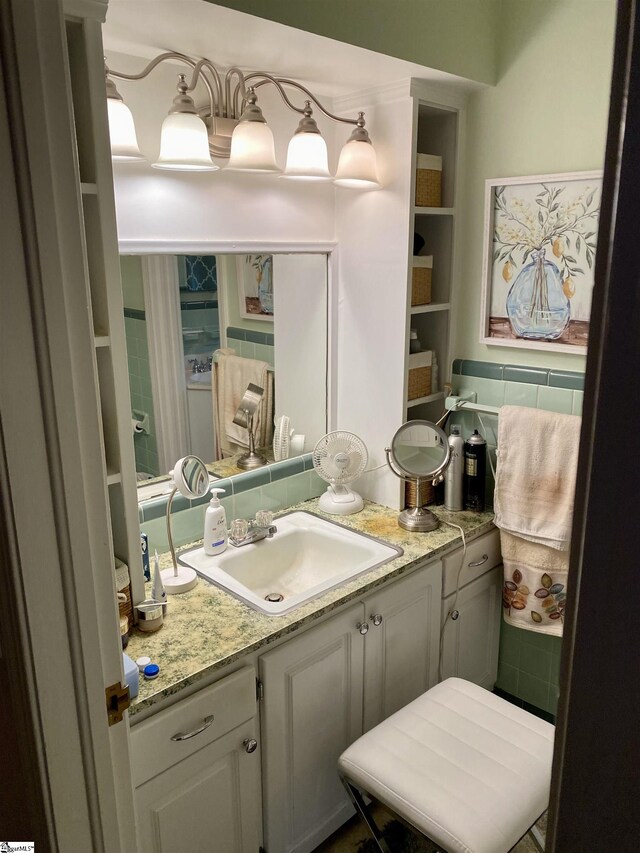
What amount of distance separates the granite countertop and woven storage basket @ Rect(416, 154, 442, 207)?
1076mm

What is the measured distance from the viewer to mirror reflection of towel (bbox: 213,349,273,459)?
6.78 feet

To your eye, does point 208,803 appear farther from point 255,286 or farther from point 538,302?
point 538,302

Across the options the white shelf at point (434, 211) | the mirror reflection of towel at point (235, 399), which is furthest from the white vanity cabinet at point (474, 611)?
the white shelf at point (434, 211)

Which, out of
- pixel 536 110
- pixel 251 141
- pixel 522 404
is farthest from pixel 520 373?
pixel 251 141

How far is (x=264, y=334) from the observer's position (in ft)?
7.06

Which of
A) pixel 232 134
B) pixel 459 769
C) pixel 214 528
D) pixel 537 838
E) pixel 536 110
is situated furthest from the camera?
pixel 536 110

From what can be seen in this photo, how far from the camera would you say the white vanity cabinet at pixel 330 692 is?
64.9 inches

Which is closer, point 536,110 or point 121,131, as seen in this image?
point 121,131

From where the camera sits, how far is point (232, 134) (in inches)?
70.7

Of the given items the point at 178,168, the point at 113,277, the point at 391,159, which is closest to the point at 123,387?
the point at 113,277

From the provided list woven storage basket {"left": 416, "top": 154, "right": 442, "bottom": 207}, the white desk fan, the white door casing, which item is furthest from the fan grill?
the white door casing

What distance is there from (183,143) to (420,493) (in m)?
1.28

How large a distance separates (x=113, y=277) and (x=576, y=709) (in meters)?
1.33

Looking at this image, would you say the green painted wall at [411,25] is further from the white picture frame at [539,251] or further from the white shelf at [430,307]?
the white shelf at [430,307]
